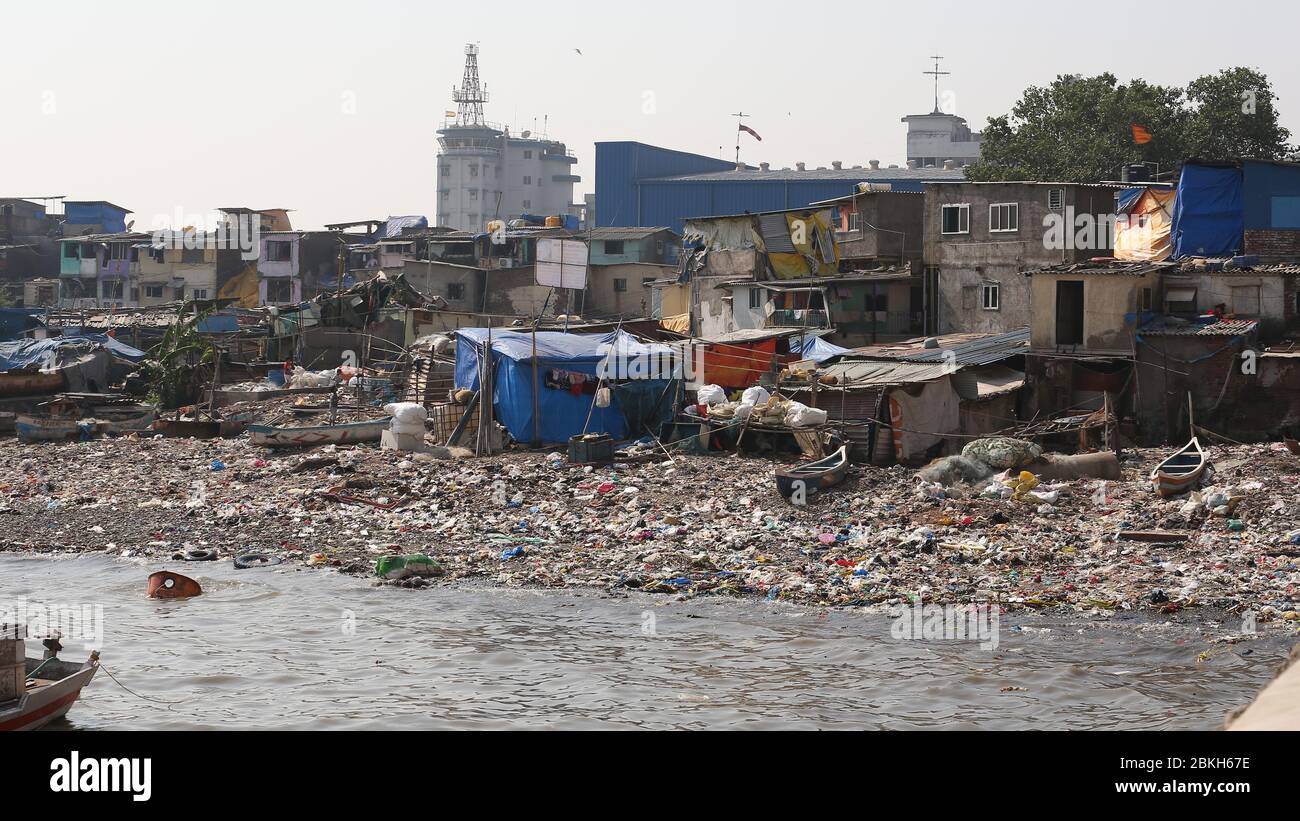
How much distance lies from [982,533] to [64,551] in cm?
1357

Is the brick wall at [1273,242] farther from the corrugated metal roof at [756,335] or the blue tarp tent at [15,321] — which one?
the blue tarp tent at [15,321]

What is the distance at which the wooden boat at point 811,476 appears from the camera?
64.5 ft

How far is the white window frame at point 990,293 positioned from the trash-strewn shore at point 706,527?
9.00 metres

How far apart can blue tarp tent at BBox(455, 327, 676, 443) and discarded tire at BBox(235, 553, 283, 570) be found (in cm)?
709

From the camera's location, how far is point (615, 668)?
45.1 feet

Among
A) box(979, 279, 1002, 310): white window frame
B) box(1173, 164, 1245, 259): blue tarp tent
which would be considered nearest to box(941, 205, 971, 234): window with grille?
box(979, 279, 1002, 310): white window frame

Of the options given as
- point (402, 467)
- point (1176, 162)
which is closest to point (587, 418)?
point (402, 467)

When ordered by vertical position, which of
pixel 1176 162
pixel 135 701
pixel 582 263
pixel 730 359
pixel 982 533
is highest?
pixel 1176 162

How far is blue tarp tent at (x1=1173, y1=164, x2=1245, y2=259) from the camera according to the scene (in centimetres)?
2828

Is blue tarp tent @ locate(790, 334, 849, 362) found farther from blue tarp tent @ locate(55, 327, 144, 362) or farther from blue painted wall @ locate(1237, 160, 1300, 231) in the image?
blue tarp tent @ locate(55, 327, 144, 362)

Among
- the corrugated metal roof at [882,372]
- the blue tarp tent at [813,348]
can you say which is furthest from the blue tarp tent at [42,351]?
the corrugated metal roof at [882,372]
